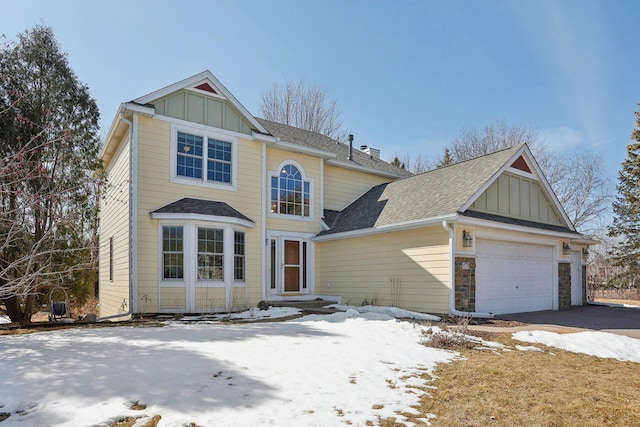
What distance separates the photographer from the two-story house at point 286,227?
10.7 meters

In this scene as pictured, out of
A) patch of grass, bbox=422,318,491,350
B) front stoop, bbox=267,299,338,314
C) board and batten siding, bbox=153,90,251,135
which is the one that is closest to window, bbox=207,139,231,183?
board and batten siding, bbox=153,90,251,135

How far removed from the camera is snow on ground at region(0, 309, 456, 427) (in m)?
3.39

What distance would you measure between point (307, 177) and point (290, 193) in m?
0.94

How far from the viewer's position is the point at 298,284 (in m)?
14.1

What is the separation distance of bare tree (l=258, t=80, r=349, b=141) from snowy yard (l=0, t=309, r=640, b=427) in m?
22.7

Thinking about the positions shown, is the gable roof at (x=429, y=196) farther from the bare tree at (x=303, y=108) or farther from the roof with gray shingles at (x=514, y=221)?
the bare tree at (x=303, y=108)

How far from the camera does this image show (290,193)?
14102 millimetres

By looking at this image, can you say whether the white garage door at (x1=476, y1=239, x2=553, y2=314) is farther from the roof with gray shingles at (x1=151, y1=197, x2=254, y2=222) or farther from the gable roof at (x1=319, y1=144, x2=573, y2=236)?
the roof with gray shingles at (x1=151, y1=197, x2=254, y2=222)

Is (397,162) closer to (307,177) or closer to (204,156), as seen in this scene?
(307,177)


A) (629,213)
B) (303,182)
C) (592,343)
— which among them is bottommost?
(592,343)

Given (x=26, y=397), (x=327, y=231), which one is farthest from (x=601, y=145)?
(x=26, y=397)

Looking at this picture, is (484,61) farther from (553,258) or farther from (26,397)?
(26,397)

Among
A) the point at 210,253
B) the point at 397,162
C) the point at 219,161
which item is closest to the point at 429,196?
the point at 219,161

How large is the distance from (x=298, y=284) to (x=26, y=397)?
10704mm
